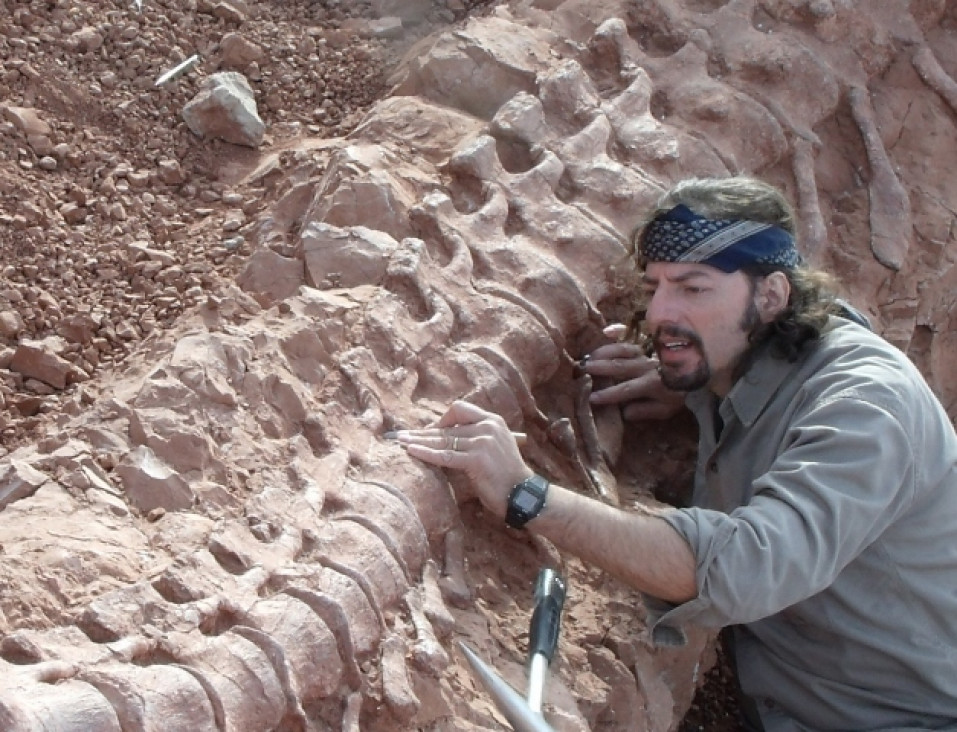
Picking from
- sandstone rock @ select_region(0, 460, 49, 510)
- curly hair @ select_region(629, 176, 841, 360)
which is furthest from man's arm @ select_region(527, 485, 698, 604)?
sandstone rock @ select_region(0, 460, 49, 510)

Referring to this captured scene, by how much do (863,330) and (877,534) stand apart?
2.03ft

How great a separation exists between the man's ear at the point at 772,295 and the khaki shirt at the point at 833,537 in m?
0.13

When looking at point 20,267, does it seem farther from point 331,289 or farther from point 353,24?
point 353,24

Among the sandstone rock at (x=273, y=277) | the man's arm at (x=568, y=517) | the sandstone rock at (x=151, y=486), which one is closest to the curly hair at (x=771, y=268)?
the man's arm at (x=568, y=517)

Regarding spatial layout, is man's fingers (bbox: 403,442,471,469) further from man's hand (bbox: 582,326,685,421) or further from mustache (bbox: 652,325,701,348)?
man's hand (bbox: 582,326,685,421)

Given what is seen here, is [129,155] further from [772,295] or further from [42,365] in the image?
[772,295]

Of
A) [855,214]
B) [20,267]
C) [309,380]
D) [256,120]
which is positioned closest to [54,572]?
[309,380]

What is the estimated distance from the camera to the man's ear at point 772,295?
10.8 feet

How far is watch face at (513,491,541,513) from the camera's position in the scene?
2887 mm

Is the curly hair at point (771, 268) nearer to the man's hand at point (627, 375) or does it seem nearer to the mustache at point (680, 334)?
the mustache at point (680, 334)

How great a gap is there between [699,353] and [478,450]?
2.47 feet

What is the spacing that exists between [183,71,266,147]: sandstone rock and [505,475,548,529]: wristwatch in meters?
2.14

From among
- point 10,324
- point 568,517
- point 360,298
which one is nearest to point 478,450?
point 568,517

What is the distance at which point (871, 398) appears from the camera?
2.87m
